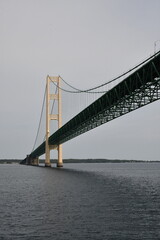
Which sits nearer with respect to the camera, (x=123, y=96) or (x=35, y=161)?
(x=123, y=96)

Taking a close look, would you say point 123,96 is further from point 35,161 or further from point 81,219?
point 35,161

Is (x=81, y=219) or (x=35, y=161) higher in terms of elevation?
(x=35, y=161)

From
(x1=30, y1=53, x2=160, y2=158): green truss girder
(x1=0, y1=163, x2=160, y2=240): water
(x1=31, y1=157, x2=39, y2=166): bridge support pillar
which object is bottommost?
(x1=0, y1=163, x2=160, y2=240): water

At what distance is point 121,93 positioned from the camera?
37625 mm

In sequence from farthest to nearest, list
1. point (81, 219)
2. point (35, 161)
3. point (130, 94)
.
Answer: point (35, 161) → point (130, 94) → point (81, 219)

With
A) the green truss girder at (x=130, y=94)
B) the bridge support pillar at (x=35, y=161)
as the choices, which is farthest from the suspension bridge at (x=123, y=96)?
the bridge support pillar at (x=35, y=161)

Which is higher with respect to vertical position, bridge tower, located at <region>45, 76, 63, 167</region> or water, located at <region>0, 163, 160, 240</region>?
bridge tower, located at <region>45, 76, 63, 167</region>

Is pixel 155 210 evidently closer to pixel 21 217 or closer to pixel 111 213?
pixel 111 213

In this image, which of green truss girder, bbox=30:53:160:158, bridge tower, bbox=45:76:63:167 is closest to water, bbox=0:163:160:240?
green truss girder, bbox=30:53:160:158

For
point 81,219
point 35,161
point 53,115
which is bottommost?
point 81,219

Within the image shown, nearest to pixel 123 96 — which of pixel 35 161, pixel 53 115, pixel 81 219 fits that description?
pixel 81 219

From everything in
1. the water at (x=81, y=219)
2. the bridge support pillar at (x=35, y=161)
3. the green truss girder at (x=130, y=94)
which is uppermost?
the green truss girder at (x=130, y=94)

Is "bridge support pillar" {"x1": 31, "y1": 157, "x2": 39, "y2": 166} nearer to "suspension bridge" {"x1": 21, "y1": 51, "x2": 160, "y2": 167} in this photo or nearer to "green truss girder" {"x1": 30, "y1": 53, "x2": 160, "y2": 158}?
"suspension bridge" {"x1": 21, "y1": 51, "x2": 160, "y2": 167}

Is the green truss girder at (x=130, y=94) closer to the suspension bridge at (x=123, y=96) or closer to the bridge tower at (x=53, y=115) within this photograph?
the suspension bridge at (x=123, y=96)
